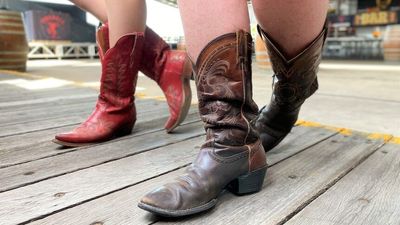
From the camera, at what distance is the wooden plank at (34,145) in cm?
86

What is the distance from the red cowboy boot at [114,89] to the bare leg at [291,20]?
42 centimetres

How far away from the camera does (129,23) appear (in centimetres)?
97

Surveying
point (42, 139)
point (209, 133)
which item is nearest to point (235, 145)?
point (209, 133)

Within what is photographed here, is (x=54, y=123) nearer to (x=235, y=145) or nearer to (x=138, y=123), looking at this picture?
(x=138, y=123)

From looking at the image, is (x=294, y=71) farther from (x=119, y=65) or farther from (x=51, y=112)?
(x=51, y=112)

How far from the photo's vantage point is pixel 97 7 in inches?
43.7

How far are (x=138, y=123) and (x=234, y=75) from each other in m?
0.71

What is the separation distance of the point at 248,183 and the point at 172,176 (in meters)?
0.16

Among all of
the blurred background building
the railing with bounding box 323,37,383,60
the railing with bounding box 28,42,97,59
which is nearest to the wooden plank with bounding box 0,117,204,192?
the blurred background building

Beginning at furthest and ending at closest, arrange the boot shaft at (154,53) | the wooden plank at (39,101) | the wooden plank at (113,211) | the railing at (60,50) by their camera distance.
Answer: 1. the railing at (60,50)
2. the wooden plank at (39,101)
3. the boot shaft at (154,53)
4. the wooden plank at (113,211)

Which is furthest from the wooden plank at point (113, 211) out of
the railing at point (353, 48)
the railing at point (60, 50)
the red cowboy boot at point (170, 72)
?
the railing at point (353, 48)

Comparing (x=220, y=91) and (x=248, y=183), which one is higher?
(x=220, y=91)

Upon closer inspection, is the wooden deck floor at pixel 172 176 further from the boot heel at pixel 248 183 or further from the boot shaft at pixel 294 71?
the boot shaft at pixel 294 71

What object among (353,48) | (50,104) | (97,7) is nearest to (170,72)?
(97,7)
